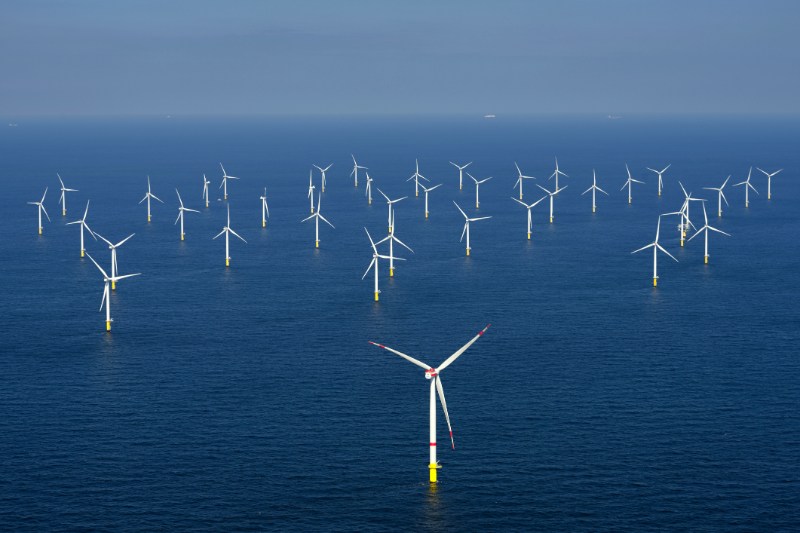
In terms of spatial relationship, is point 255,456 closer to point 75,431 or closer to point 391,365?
point 75,431

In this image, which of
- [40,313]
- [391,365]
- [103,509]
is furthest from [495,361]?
[40,313]

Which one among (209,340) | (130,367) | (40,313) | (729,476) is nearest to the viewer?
(729,476)

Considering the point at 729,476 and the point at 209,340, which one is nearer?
the point at 729,476

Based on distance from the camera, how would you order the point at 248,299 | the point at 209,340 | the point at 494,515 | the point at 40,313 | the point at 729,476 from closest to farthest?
the point at 494,515, the point at 729,476, the point at 209,340, the point at 40,313, the point at 248,299

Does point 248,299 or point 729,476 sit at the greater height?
point 248,299

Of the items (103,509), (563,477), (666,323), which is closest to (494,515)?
(563,477)

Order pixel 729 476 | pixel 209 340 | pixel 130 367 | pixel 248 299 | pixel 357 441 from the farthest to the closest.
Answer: pixel 248 299 → pixel 209 340 → pixel 130 367 → pixel 357 441 → pixel 729 476

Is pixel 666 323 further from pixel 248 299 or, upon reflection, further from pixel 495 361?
pixel 248 299

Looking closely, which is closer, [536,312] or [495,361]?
[495,361]

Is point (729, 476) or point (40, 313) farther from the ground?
point (40, 313)
